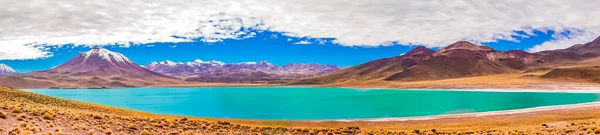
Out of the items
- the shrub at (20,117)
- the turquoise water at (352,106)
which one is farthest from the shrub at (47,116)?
the turquoise water at (352,106)

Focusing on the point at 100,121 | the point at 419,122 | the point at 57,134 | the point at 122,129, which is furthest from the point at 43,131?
the point at 419,122

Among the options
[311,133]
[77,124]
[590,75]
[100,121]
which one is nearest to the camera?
[77,124]

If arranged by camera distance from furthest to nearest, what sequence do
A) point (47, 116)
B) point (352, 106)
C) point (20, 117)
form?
point (352, 106), point (47, 116), point (20, 117)

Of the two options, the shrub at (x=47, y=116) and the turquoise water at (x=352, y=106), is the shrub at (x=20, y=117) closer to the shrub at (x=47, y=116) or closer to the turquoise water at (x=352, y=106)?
the shrub at (x=47, y=116)

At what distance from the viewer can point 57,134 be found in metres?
22.7

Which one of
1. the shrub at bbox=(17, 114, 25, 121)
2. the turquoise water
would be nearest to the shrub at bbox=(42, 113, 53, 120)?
the shrub at bbox=(17, 114, 25, 121)

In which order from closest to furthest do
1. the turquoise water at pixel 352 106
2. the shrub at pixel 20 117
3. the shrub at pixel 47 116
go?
the shrub at pixel 20 117, the shrub at pixel 47 116, the turquoise water at pixel 352 106

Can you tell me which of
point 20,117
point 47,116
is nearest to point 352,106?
point 47,116

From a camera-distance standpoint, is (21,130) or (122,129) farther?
(122,129)

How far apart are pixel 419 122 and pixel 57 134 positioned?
42385mm

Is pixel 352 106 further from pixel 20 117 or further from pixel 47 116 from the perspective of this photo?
pixel 20 117

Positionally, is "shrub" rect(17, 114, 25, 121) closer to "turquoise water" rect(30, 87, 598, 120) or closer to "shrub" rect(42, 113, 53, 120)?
"shrub" rect(42, 113, 53, 120)

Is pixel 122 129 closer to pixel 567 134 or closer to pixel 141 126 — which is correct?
pixel 141 126

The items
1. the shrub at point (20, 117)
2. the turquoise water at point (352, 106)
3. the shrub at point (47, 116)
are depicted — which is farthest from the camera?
the turquoise water at point (352, 106)
